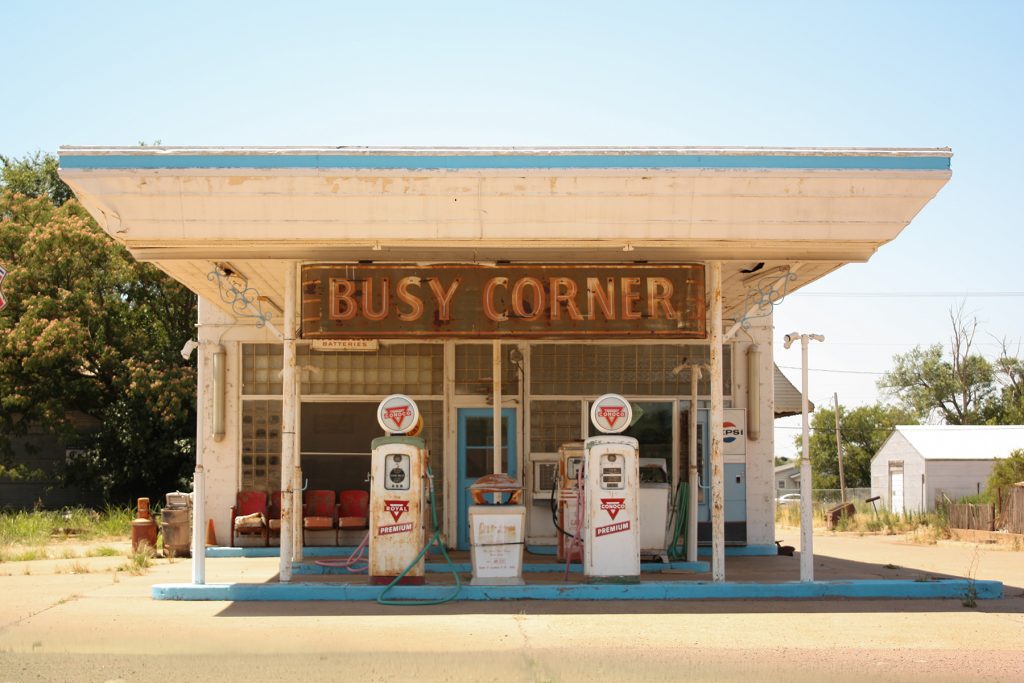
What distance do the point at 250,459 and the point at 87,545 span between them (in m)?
4.97

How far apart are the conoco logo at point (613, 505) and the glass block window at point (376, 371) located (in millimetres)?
5123

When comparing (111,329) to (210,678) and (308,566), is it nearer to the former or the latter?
(308,566)

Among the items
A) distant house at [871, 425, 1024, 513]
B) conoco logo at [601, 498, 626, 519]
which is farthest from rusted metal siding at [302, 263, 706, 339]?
distant house at [871, 425, 1024, 513]

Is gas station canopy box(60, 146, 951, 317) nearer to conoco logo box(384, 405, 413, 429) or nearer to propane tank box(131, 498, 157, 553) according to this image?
conoco logo box(384, 405, 413, 429)

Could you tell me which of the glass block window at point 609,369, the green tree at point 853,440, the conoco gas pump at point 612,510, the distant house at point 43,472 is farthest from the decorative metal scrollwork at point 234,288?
the green tree at point 853,440

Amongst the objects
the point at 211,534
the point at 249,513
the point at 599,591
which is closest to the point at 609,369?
the point at 599,591

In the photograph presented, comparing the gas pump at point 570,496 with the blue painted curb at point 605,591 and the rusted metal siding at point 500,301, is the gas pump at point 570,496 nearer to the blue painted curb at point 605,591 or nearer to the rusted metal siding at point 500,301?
the blue painted curb at point 605,591

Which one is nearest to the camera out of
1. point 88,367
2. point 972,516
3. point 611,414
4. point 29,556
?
point 611,414

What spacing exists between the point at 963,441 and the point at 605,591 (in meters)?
28.6

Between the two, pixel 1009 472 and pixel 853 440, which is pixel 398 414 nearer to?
pixel 1009 472

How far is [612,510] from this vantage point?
12.8 m

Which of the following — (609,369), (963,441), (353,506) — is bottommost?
(353,506)

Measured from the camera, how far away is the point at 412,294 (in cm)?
1322

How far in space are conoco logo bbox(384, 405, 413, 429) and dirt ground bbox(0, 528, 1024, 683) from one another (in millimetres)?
2106
